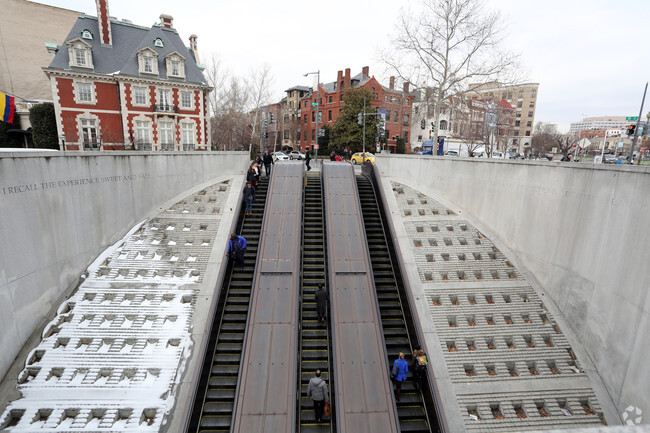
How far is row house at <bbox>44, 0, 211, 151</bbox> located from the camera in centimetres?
2555

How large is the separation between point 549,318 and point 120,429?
12650 mm

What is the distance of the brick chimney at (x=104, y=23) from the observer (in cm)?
2688

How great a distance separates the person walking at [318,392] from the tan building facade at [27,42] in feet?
143

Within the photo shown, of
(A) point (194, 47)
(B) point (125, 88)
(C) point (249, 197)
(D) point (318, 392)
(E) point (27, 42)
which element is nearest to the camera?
(D) point (318, 392)

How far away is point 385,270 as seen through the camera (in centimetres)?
1290

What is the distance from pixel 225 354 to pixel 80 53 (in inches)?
→ 1093

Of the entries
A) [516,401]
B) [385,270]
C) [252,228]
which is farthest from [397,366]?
[252,228]

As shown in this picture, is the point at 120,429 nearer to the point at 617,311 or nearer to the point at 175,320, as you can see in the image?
the point at 175,320

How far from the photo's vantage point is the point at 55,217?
1058cm

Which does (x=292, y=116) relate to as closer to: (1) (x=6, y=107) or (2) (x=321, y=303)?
(1) (x=6, y=107)

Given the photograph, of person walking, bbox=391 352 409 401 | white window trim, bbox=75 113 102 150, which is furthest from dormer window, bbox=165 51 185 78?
person walking, bbox=391 352 409 401

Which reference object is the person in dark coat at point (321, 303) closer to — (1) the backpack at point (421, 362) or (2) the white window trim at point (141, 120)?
(1) the backpack at point (421, 362)

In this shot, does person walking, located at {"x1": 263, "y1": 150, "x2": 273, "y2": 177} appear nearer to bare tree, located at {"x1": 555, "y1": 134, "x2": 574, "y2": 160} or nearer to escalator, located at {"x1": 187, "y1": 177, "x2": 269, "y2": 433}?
escalator, located at {"x1": 187, "y1": 177, "x2": 269, "y2": 433}

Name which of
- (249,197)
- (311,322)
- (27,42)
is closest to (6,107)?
(249,197)
